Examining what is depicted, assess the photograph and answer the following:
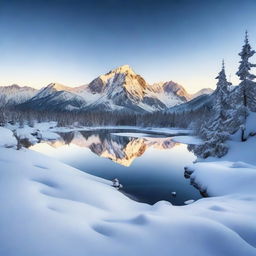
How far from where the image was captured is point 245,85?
28828 mm

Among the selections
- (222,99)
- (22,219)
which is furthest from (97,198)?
(222,99)

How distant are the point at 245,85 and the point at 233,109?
3726 millimetres

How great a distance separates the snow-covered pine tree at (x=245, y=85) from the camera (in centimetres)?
2828

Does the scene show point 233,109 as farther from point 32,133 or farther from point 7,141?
point 32,133

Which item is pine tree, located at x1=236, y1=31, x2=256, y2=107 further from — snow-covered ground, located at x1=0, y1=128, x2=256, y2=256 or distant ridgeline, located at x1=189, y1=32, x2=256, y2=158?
snow-covered ground, located at x1=0, y1=128, x2=256, y2=256

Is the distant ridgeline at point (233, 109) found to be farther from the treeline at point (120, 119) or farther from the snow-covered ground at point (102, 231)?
the treeline at point (120, 119)

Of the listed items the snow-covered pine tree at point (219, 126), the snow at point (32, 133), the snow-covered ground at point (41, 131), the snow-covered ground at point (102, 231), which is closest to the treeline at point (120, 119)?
the snow-covered ground at point (41, 131)

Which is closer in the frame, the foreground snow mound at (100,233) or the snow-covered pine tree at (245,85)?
the foreground snow mound at (100,233)

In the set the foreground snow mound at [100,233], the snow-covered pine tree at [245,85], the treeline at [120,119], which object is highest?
the snow-covered pine tree at [245,85]

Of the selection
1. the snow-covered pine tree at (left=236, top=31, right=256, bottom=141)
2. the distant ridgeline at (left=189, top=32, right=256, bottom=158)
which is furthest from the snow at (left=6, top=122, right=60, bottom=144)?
the snow-covered pine tree at (left=236, top=31, right=256, bottom=141)

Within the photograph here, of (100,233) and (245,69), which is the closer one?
(100,233)

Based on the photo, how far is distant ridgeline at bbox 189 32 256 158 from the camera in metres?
28.5

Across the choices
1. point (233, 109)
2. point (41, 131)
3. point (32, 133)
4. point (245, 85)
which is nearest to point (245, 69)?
point (245, 85)

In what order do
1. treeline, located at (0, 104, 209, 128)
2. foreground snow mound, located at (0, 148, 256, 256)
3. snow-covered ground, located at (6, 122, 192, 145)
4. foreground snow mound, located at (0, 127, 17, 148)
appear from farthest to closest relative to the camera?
treeline, located at (0, 104, 209, 128) < snow-covered ground, located at (6, 122, 192, 145) < foreground snow mound, located at (0, 127, 17, 148) < foreground snow mound, located at (0, 148, 256, 256)
